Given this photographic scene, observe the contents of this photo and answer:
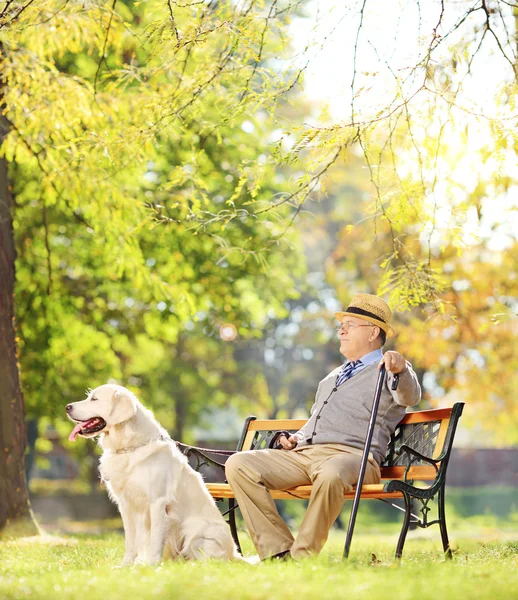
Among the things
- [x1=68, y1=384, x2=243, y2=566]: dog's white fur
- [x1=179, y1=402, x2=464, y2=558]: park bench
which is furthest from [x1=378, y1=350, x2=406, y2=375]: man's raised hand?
[x1=68, y1=384, x2=243, y2=566]: dog's white fur

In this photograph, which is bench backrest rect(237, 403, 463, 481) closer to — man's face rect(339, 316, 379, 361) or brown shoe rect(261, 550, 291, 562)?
man's face rect(339, 316, 379, 361)

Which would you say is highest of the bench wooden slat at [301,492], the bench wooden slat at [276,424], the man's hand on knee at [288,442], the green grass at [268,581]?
the bench wooden slat at [276,424]

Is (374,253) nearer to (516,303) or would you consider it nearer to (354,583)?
(516,303)

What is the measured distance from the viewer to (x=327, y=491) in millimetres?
5184

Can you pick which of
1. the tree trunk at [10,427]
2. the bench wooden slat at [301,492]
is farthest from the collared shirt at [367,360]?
the tree trunk at [10,427]

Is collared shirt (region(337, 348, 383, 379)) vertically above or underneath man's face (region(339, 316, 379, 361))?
underneath

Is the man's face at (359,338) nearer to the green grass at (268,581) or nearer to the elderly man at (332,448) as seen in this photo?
the elderly man at (332,448)

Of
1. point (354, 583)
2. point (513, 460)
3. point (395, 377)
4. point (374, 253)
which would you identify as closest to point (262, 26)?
point (395, 377)

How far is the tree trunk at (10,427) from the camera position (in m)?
8.64

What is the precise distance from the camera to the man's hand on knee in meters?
5.94

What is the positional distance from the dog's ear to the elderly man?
2.42 feet

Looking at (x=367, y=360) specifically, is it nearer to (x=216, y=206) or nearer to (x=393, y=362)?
(x=393, y=362)

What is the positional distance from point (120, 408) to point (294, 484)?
1.22 metres

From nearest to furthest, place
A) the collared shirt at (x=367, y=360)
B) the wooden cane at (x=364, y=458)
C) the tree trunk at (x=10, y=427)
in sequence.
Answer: the wooden cane at (x=364, y=458) → the collared shirt at (x=367, y=360) → the tree trunk at (x=10, y=427)
